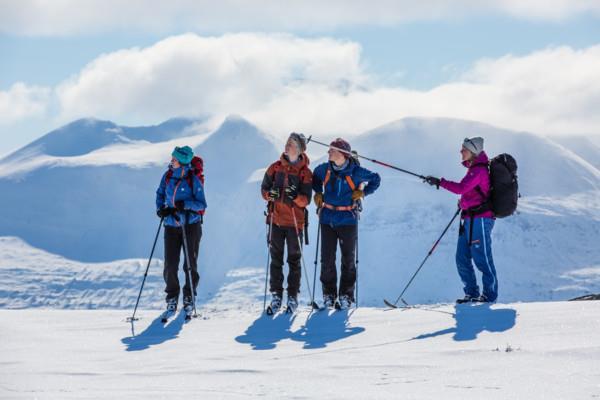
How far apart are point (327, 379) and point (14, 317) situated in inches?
274

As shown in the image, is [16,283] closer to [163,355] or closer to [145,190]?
[145,190]

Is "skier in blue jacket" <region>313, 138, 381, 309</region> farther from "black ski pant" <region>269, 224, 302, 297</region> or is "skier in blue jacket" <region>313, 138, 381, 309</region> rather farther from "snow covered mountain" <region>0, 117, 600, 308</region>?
"snow covered mountain" <region>0, 117, 600, 308</region>

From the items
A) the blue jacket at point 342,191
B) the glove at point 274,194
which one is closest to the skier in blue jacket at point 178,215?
Answer: the glove at point 274,194

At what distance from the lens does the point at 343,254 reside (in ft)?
34.7

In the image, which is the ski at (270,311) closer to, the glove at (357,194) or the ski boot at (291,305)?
the ski boot at (291,305)

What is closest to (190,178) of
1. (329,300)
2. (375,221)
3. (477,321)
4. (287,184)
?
(287,184)

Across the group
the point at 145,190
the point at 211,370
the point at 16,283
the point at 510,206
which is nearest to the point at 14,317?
the point at 211,370

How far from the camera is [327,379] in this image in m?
5.68

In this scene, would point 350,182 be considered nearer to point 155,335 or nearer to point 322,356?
point 155,335

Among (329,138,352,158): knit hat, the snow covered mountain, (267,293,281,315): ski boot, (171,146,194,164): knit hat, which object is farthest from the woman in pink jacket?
the snow covered mountain

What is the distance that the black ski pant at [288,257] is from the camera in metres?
10.7

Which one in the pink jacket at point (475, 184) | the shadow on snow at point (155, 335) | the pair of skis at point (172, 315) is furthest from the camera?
the pair of skis at point (172, 315)

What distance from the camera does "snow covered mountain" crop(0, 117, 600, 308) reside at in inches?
4552

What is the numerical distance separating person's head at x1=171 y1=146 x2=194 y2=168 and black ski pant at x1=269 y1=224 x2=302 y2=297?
1688 millimetres
